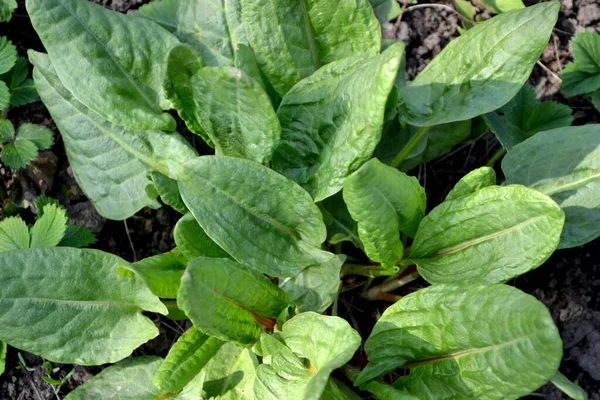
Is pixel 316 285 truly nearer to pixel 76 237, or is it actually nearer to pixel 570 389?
pixel 570 389

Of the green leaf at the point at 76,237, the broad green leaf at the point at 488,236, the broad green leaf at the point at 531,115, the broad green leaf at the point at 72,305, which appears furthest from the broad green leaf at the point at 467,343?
the green leaf at the point at 76,237

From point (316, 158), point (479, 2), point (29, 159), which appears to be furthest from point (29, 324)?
point (479, 2)

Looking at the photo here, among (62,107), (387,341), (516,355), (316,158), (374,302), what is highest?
(62,107)

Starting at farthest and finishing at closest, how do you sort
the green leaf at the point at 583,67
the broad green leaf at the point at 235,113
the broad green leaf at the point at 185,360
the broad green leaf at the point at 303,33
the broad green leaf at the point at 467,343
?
the green leaf at the point at 583,67, the broad green leaf at the point at 303,33, the broad green leaf at the point at 185,360, the broad green leaf at the point at 235,113, the broad green leaf at the point at 467,343

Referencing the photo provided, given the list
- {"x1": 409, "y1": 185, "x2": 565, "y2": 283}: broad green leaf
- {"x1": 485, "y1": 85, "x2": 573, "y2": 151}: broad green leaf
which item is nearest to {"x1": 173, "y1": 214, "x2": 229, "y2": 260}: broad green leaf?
{"x1": 409, "y1": 185, "x2": 565, "y2": 283}: broad green leaf

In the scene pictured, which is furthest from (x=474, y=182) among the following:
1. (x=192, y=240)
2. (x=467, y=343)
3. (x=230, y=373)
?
(x=230, y=373)

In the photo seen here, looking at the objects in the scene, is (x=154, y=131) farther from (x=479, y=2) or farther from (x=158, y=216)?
(x=479, y=2)

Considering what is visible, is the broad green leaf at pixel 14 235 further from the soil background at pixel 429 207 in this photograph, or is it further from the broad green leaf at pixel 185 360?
the broad green leaf at pixel 185 360
